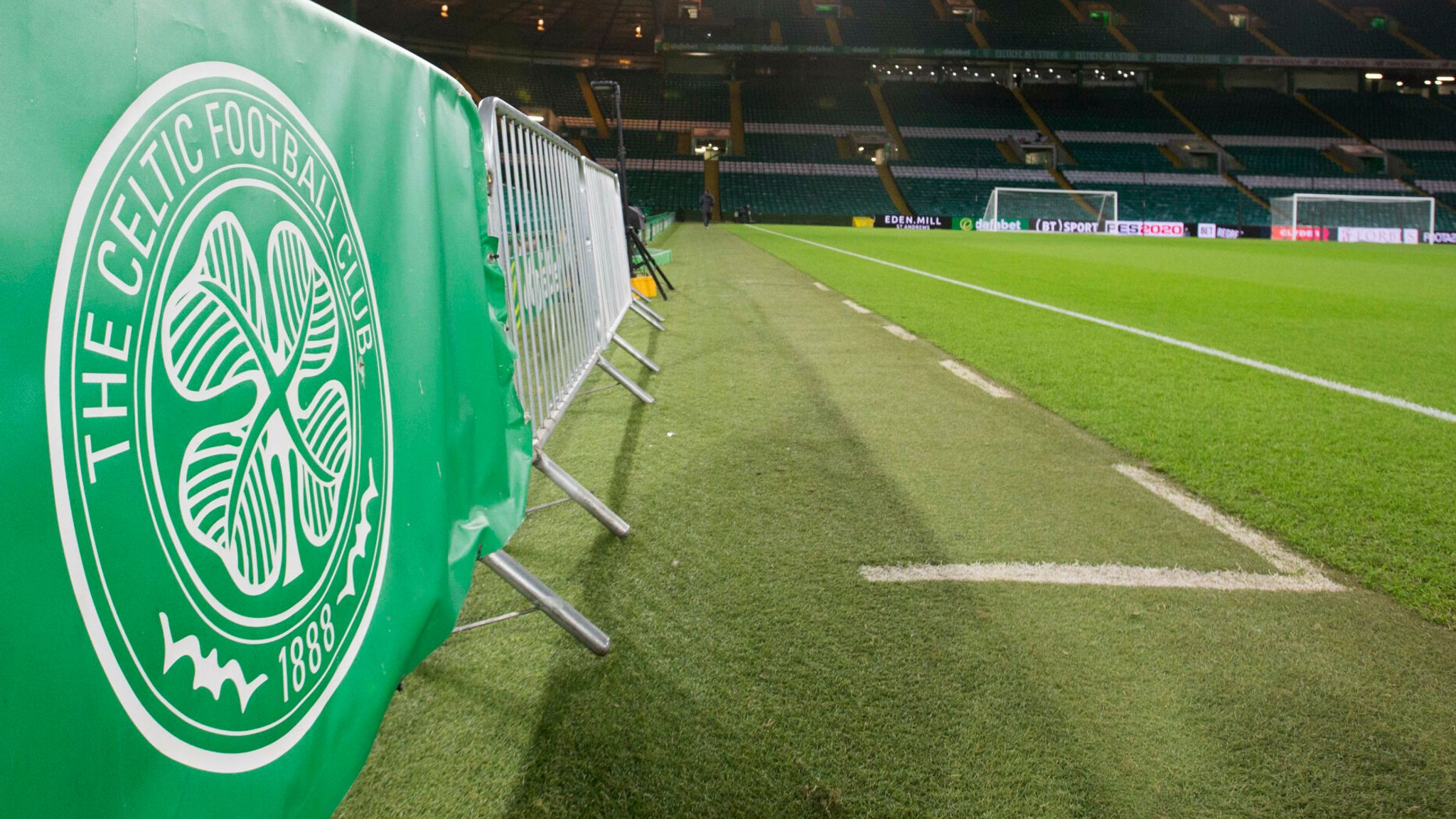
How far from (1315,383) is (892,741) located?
15.6 feet

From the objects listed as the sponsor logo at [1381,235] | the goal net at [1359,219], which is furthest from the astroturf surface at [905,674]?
the sponsor logo at [1381,235]

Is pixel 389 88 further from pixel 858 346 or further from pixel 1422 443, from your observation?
pixel 858 346

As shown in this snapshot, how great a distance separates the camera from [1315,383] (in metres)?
5.08

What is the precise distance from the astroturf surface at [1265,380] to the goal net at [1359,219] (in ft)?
75.9

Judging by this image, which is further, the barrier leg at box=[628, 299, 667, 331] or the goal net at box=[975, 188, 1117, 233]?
the goal net at box=[975, 188, 1117, 233]

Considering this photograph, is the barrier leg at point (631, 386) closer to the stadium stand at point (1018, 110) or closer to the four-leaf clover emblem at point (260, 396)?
the four-leaf clover emblem at point (260, 396)

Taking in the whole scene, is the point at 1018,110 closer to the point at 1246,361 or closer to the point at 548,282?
the point at 1246,361

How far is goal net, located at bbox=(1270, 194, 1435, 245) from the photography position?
3175 centimetres

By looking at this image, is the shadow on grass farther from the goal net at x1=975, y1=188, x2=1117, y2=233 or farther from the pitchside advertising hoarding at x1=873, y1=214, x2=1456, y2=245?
the goal net at x1=975, y1=188, x2=1117, y2=233

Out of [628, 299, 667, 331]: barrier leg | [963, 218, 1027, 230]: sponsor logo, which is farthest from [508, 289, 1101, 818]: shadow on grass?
[963, 218, 1027, 230]: sponsor logo

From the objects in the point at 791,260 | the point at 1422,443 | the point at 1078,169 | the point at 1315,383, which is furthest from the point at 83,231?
the point at 1078,169

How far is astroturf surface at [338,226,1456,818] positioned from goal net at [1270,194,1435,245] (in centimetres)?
3633

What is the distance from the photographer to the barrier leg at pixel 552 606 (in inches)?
84.6

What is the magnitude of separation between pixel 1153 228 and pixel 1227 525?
134 feet
